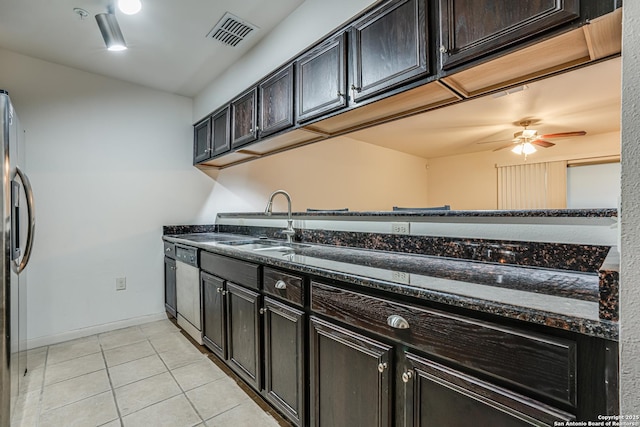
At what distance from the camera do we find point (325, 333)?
128 centimetres

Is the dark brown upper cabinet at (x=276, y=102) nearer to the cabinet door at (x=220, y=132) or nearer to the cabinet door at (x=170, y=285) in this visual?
the cabinet door at (x=220, y=132)

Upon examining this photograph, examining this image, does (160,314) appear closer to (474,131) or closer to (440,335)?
(440,335)

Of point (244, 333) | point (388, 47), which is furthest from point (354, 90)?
point (244, 333)

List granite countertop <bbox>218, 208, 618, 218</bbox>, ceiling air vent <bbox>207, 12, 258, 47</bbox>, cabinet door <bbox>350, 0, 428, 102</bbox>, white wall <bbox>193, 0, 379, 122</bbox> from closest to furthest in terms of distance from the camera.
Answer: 1. granite countertop <bbox>218, 208, 618, 218</bbox>
2. cabinet door <bbox>350, 0, 428, 102</bbox>
3. white wall <bbox>193, 0, 379, 122</bbox>
4. ceiling air vent <bbox>207, 12, 258, 47</bbox>

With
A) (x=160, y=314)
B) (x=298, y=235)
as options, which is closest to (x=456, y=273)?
(x=298, y=235)

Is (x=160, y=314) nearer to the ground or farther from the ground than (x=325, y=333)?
nearer to the ground

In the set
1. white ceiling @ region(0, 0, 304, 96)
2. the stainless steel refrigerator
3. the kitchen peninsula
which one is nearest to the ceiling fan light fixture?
white ceiling @ region(0, 0, 304, 96)

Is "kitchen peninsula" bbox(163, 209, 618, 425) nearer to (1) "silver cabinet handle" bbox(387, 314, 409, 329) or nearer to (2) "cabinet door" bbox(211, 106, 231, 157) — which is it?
(1) "silver cabinet handle" bbox(387, 314, 409, 329)

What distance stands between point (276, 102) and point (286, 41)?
0.40 m

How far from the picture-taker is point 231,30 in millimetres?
2201

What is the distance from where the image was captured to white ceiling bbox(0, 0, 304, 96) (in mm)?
1944

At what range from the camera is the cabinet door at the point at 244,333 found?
1.69 m

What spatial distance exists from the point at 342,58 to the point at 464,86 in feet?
2.13

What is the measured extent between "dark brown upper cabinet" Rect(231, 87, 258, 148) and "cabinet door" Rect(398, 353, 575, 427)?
195 cm
